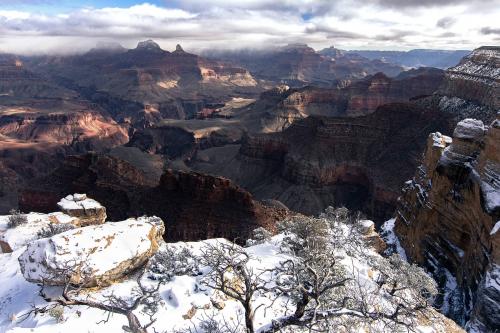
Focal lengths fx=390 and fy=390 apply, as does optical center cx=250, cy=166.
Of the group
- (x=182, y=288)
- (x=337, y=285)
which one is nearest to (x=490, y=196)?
(x=337, y=285)

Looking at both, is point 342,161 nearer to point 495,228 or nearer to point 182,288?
point 495,228

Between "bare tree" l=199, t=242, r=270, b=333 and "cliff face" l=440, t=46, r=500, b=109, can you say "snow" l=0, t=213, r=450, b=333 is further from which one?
"cliff face" l=440, t=46, r=500, b=109

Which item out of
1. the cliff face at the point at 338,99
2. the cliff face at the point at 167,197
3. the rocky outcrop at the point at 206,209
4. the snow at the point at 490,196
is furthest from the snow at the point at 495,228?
the cliff face at the point at 338,99

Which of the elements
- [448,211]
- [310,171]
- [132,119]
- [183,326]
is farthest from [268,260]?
[132,119]

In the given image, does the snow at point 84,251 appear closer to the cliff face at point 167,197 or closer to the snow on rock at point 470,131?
the snow on rock at point 470,131

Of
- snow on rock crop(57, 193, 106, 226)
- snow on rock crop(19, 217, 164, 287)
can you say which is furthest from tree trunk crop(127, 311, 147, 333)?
snow on rock crop(57, 193, 106, 226)

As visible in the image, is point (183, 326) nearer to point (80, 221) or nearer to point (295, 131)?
point (80, 221)
